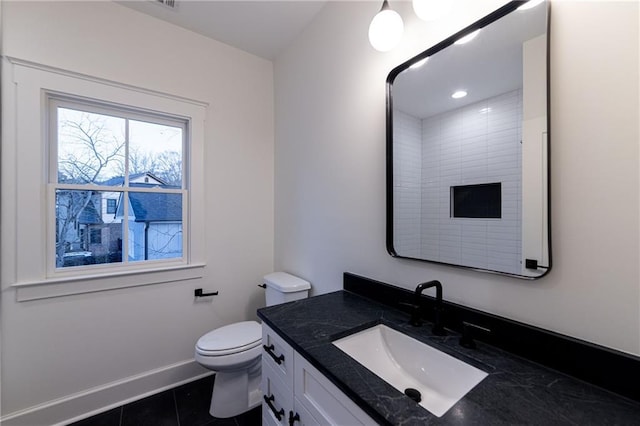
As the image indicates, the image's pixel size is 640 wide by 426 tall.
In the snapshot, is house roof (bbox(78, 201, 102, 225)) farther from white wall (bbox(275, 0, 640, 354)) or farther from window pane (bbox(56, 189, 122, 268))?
white wall (bbox(275, 0, 640, 354))

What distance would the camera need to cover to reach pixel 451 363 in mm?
840

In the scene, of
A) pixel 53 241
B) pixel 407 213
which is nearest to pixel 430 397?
pixel 407 213

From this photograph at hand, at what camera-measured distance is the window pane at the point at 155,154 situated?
1870 mm

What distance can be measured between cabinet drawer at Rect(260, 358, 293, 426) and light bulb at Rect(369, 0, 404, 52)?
4.89ft

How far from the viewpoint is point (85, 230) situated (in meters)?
1.70

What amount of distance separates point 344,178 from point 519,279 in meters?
0.98

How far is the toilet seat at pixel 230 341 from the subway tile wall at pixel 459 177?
3.57 ft

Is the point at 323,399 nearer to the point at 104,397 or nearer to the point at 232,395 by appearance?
the point at 232,395

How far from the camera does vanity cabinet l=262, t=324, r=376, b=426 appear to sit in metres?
0.74

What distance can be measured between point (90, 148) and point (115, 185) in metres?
0.27

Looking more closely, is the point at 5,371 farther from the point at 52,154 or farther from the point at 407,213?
the point at 407,213

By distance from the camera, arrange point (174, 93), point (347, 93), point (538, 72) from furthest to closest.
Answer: point (174, 93), point (347, 93), point (538, 72)

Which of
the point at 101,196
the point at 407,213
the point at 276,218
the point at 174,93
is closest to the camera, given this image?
the point at 407,213

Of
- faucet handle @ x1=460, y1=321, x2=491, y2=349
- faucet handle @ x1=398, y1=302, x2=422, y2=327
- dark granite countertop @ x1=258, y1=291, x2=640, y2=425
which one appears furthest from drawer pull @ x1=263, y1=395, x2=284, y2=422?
faucet handle @ x1=460, y1=321, x2=491, y2=349
